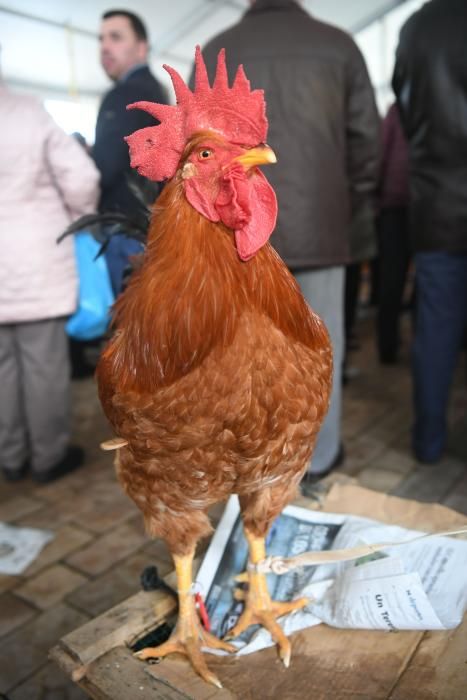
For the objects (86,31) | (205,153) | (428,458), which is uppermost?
(86,31)

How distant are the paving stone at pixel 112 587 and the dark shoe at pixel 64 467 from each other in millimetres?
882

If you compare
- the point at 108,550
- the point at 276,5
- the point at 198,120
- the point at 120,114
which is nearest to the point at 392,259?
the point at 276,5

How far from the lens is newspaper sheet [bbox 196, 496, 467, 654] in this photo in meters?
1.25

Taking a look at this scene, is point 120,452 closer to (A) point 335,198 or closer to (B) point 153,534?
(B) point 153,534

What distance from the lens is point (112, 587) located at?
2016 mm

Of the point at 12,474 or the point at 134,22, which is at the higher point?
the point at 134,22

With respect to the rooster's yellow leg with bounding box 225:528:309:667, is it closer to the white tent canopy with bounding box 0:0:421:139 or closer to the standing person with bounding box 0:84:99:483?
the standing person with bounding box 0:84:99:483

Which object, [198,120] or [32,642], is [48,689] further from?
[198,120]

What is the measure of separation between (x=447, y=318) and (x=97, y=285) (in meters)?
1.68

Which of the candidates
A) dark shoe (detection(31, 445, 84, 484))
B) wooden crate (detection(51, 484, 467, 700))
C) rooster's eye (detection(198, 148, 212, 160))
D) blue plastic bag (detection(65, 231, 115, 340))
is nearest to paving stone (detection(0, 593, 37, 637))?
wooden crate (detection(51, 484, 467, 700))

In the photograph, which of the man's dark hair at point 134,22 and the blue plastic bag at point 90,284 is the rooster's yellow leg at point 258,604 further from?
the man's dark hair at point 134,22

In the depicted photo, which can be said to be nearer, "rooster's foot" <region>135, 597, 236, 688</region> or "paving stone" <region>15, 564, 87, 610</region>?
"rooster's foot" <region>135, 597, 236, 688</region>

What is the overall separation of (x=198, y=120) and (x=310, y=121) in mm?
1206

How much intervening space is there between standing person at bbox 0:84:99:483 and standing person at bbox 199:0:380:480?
84cm
